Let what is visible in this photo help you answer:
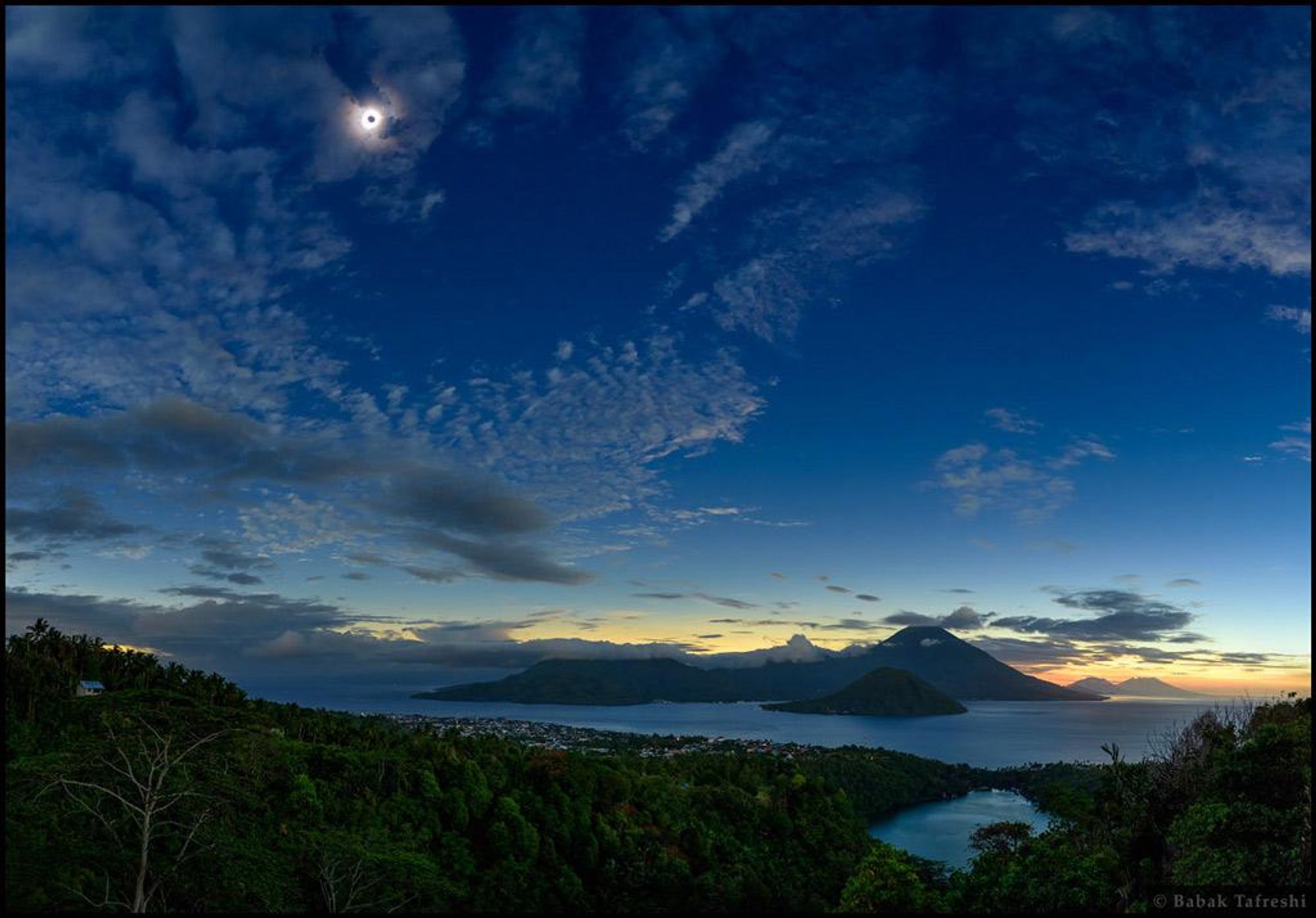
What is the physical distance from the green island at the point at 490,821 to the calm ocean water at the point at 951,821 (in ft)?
61.8

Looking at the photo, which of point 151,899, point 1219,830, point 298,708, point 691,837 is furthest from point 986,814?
point 151,899

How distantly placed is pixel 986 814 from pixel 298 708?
7998 centimetres

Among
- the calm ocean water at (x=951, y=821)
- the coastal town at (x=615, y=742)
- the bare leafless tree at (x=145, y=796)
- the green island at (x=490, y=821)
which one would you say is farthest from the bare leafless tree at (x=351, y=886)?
the coastal town at (x=615, y=742)

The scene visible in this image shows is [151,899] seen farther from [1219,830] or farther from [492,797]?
[492,797]

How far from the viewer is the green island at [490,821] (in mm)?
14430

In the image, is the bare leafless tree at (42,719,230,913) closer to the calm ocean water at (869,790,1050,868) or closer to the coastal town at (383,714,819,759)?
the calm ocean water at (869,790,1050,868)

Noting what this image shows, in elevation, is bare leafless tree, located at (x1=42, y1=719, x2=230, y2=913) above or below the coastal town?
above

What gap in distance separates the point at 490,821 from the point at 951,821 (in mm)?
69277

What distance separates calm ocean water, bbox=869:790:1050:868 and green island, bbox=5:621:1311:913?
1883 cm

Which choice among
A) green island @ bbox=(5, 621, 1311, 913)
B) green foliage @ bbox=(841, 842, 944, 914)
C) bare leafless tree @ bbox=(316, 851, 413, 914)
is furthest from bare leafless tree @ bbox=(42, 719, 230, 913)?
green foliage @ bbox=(841, 842, 944, 914)

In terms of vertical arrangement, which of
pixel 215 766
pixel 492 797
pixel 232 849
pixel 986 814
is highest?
pixel 215 766

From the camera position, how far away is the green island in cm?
1443

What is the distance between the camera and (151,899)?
52.3 feet

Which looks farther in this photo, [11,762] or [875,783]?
[875,783]
